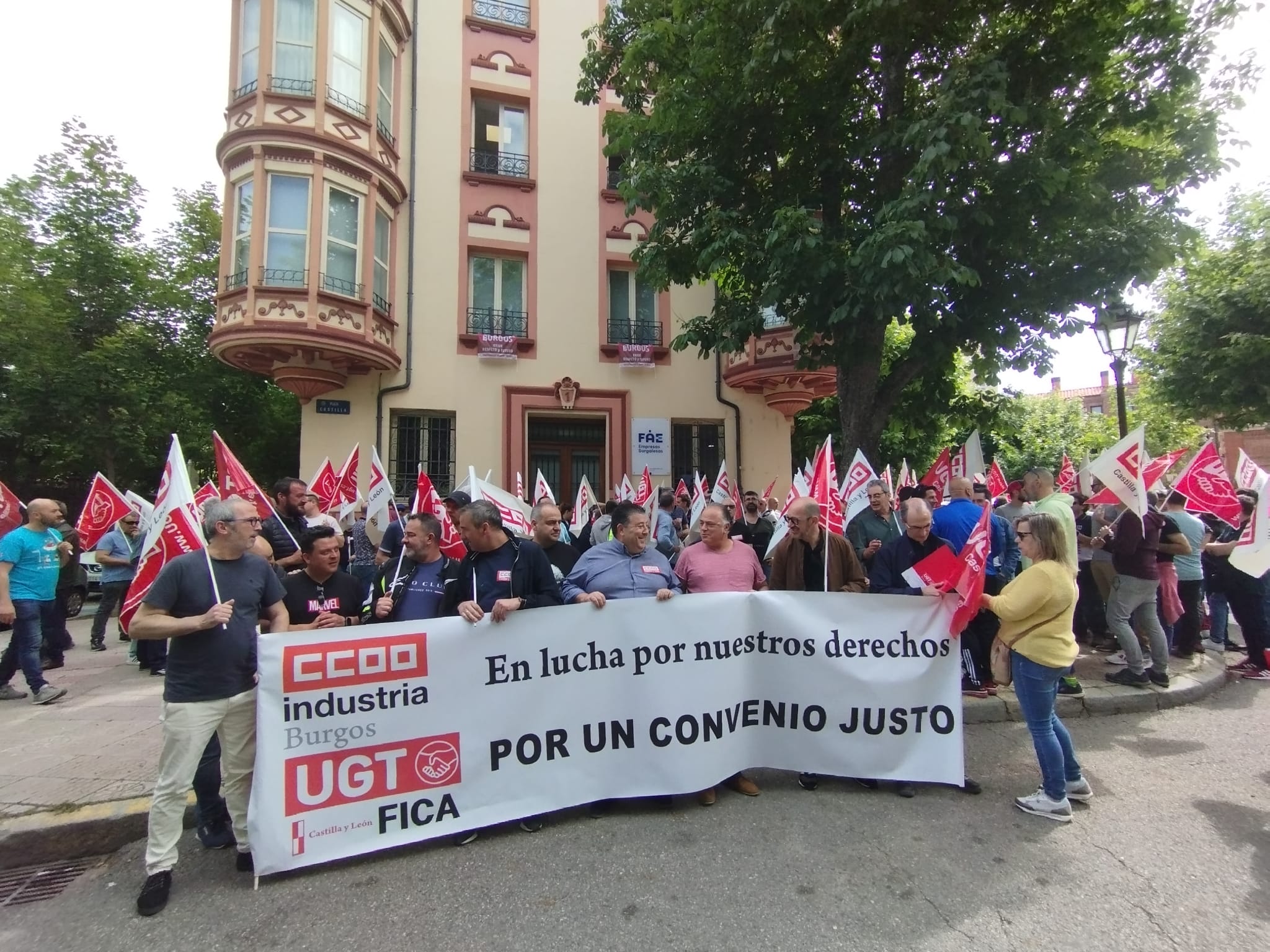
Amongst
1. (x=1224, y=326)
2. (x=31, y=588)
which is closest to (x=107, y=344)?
(x=31, y=588)

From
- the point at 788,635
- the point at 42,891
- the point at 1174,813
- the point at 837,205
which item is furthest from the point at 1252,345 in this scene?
the point at 42,891

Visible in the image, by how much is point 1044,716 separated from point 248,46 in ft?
53.9

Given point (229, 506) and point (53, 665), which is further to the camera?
point (53, 665)

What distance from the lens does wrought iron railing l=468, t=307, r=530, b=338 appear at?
14.4 metres

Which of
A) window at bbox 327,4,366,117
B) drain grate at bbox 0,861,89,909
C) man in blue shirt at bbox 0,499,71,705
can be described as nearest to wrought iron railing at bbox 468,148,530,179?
window at bbox 327,4,366,117

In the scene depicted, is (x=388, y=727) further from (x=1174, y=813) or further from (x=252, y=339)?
(x=252, y=339)

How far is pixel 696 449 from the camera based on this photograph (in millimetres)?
15273

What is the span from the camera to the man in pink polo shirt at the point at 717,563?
4.53 meters

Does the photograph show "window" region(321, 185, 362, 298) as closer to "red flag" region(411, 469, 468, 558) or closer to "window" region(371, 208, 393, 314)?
"window" region(371, 208, 393, 314)

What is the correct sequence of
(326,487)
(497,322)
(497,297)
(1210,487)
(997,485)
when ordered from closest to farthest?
(1210,487)
(326,487)
(997,485)
(497,322)
(497,297)

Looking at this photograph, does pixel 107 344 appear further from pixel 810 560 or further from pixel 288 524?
pixel 810 560

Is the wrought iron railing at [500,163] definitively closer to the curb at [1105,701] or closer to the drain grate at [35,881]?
the curb at [1105,701]

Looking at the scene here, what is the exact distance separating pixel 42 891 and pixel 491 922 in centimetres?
240

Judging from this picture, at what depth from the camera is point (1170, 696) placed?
231 inches
